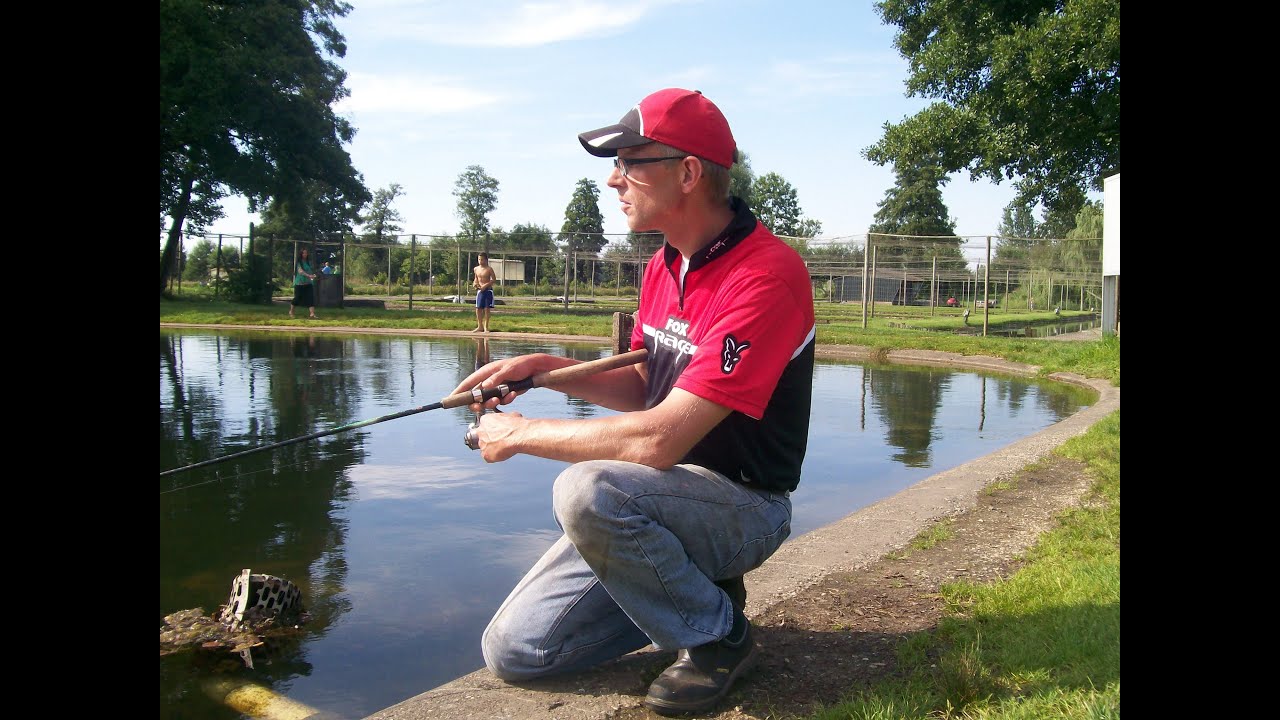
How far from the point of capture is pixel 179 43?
95.0 ft

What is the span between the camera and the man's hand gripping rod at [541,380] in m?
3.00

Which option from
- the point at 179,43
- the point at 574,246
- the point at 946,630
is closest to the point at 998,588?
the point at 946,630

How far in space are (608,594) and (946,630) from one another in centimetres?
112

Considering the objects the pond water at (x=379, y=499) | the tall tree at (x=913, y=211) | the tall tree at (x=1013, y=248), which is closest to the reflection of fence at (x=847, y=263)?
the tall tree at (x=1013, y=248)

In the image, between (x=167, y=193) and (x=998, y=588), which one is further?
(x=167, y=193)

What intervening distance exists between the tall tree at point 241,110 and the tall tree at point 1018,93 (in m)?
19.9

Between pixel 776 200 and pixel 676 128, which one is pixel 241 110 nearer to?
pixel 676 128

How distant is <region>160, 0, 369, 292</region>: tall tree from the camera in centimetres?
2934

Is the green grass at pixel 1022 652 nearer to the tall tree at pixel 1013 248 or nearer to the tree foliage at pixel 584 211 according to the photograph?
the tall tree at pixel 1013 248

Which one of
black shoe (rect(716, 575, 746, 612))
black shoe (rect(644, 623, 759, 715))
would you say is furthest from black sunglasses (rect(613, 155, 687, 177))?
black shoe (rect(644, 623, 759, 715))

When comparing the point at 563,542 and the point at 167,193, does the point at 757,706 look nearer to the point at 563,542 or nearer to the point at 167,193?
the point at 563,542

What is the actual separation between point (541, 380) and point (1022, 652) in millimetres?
1690

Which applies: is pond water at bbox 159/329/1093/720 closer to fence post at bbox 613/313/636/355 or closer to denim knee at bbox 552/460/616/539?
denim knee at bbox 552/460/616/539

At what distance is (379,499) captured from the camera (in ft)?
18.7
